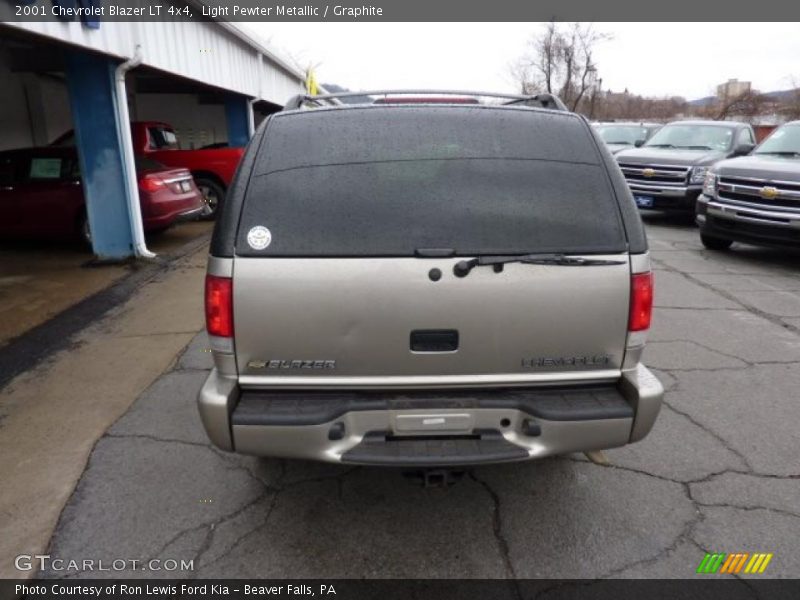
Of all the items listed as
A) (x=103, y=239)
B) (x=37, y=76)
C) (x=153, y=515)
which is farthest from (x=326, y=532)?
(x=37, y=76)

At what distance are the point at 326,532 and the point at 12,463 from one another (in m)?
1.93

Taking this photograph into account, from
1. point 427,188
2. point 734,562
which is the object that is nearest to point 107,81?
point 427,188

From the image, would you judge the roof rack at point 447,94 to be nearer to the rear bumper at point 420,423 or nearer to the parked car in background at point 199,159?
the rear bumper at point 420,423

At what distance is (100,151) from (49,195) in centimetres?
137

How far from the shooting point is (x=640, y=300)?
236 centimetres

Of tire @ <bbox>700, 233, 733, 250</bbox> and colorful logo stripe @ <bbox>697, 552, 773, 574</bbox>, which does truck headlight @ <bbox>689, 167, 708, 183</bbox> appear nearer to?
tire @ <bbox>700, 233, 733, 250</bbox>

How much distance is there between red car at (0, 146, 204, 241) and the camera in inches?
332

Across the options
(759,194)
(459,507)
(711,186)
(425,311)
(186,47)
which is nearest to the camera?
(425,311)

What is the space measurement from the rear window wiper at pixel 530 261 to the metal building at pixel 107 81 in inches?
188

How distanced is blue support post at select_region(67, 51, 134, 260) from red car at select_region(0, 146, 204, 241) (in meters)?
0.59

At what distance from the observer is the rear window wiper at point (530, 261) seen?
89.0 inches

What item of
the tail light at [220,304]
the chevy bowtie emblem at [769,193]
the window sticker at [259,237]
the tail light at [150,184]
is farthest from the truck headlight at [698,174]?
the tail light at [220,304]

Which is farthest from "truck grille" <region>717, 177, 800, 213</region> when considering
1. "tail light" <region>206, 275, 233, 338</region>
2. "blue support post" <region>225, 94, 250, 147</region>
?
"blue support post" <region>225, 94, 250, 147</region>

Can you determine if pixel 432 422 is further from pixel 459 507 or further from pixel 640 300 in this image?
pixel 640 300
